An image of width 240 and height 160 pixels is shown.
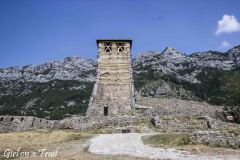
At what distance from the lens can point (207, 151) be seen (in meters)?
21.1

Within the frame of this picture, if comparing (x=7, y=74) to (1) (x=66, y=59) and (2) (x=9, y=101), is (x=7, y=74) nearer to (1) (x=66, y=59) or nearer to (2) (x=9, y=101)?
(1) (x=66, y=59)

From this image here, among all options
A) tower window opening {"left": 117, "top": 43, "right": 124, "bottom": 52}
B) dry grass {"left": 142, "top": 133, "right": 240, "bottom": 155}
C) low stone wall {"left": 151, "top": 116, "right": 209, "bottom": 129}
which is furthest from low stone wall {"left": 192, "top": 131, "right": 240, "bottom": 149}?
tower window opening {"left": 117, "top": 43, "right": 124, "bottom": 52}

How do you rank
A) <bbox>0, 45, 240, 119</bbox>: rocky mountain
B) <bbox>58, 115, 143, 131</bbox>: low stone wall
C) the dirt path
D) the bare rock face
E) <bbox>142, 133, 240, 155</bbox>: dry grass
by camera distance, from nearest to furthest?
the dirt path < <bbox>142, 133, 240, 155</bbox>: dry grass < <bbox>58, 115, 143, 131</bbox>: low stone wall < <bbox>0, 45, 240, 119</bbox>: rocky mountain < the bare rock face

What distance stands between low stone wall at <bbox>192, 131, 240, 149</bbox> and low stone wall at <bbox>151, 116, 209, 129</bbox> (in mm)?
11152

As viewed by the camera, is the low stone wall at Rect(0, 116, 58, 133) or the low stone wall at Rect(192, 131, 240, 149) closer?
the low stone wall at Rect(192, 131, 240, 149)

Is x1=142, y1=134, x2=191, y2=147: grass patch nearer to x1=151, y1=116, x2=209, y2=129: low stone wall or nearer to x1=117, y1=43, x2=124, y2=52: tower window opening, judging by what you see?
x1=151, y1=116, x2=209, y2=129: low stone wall

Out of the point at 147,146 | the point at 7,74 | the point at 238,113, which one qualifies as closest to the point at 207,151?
the point at 147,146

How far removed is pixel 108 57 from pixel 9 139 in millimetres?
31272

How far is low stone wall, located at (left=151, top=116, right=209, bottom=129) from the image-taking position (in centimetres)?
3547

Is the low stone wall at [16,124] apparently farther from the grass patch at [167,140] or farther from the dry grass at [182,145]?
the dry grass at [182,145]

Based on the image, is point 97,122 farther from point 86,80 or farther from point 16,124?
point 86,80

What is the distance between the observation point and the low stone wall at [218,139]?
22.9 m

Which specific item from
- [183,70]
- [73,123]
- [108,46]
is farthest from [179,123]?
[183,70]

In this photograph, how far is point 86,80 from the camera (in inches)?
6683
